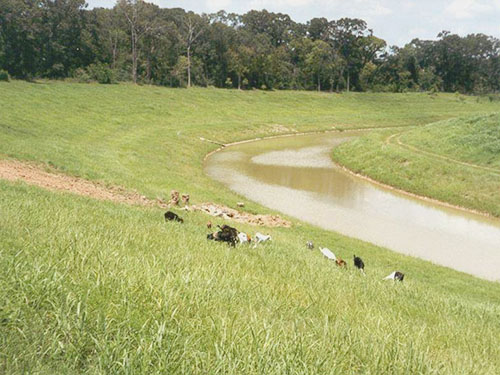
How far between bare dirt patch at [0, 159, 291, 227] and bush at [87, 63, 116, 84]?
52806 millimetres

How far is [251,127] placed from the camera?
57812 millimetres

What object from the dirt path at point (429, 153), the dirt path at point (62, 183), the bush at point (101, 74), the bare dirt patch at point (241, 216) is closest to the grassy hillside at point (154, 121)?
the dirt path at point (62, 183)

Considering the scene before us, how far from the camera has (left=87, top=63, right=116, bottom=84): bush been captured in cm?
7019

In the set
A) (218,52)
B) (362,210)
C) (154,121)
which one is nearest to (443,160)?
(362,210)

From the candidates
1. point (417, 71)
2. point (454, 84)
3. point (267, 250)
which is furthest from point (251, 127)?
point (454, 84)

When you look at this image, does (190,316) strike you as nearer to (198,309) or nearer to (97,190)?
(198,309)

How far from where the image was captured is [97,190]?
18641mm

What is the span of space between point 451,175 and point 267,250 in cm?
2447

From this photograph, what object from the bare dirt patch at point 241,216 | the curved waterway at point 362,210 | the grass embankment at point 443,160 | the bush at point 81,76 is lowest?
the curved waterway at point 362,210

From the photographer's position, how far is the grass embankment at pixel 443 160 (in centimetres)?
2914

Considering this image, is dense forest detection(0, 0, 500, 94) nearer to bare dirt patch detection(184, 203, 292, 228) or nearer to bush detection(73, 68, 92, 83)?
bush detection(73, 68, 92, 83)

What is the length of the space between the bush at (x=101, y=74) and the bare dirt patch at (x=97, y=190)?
52806 millimetres

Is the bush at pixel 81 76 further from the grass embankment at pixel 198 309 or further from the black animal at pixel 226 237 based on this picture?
the black animal at pixel 226 237

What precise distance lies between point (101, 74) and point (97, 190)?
186 ft
